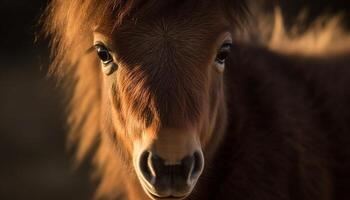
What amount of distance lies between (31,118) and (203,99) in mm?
7893

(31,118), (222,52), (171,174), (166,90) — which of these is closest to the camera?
(171,174)

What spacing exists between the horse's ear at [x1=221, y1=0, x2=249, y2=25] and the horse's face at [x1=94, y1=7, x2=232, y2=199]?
115mm

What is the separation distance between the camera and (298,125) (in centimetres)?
331

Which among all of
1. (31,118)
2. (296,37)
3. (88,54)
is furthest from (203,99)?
(31,118)

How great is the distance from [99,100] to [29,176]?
18.5ft

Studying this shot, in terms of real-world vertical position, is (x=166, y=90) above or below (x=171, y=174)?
above

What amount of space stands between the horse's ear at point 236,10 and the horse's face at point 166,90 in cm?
11

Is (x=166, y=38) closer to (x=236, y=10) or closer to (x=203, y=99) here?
(x=203, y=99)

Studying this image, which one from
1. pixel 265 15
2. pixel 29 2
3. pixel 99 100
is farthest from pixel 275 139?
pixel 29 2

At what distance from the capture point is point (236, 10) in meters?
3.04

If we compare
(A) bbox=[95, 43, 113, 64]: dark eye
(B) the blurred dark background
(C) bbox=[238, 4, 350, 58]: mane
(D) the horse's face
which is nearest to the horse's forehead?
(D) the horse's face

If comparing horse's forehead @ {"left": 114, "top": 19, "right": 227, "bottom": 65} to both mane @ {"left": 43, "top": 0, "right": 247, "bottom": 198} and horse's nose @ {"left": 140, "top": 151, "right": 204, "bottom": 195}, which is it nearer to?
mane @ {"left": 43, "top": 0, "right": 247, "bottom": 198}

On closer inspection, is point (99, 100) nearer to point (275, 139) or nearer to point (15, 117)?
point (275, 139)

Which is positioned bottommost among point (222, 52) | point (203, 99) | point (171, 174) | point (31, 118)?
point (171, 174)
